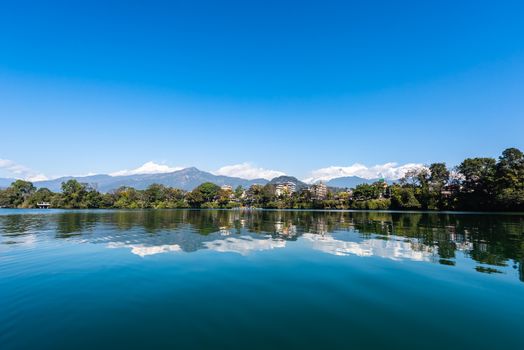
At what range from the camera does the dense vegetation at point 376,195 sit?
251ft

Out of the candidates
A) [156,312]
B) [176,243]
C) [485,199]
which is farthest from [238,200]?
[156,312]

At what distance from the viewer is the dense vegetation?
76625 mm

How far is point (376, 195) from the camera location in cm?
12888

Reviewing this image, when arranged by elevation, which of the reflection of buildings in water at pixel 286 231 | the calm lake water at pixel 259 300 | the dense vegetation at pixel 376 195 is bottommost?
the calm lake water at pixel 259 300

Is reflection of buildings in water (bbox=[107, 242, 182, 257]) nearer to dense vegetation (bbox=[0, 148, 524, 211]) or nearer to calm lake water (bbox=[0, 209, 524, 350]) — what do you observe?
calm lake water (bbox=[0, 209, 524, 350])

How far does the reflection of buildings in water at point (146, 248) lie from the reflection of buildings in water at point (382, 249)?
10.3 metres

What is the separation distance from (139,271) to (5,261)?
8.42m

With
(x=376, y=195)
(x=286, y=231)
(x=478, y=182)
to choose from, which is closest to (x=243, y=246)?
(x=286, y=231)

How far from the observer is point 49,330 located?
277 inches

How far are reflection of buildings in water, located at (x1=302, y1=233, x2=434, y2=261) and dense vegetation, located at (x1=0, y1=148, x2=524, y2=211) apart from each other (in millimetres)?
72700

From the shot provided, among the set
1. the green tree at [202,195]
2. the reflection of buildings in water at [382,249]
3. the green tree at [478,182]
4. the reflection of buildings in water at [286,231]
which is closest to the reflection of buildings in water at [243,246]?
the reflection of buildings in water at [382,249]

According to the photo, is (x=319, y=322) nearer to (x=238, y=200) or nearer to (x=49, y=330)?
(x=49, y=330)

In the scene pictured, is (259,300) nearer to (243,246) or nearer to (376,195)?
(243,246)

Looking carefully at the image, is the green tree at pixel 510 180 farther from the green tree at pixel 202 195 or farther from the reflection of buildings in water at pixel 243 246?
the green tree at pixel 202 195
